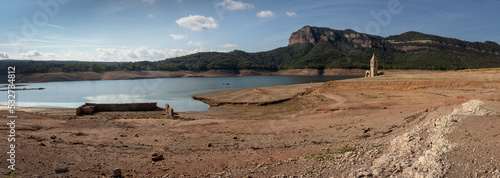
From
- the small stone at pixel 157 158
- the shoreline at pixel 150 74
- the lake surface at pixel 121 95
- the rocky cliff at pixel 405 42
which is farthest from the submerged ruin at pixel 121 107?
the rocky cliff at pixel 405 42

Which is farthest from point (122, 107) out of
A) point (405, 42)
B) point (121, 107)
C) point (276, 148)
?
point (405, 42)

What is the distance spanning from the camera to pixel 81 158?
8.45m

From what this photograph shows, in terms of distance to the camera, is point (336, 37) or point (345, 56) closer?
point (345, 56)

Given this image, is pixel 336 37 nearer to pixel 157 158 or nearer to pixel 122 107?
pixel 122 107

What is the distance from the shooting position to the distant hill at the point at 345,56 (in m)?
110

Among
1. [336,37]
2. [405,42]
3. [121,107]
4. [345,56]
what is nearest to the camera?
[121,107]

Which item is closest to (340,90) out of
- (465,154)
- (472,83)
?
(472,83)

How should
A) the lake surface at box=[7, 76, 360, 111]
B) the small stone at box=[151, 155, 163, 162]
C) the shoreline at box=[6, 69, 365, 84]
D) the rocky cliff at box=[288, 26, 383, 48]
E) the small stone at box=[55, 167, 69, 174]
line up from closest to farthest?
the small stone at box=[55, 167, 69, 174], the small stone at box=[151, 155, 163, 162], the lake surface at box=[7, 76, 360, 111], the shoreline at box=[6, 69, 365, 84], the rocky cliff at box=[288, 26, 383, 48]

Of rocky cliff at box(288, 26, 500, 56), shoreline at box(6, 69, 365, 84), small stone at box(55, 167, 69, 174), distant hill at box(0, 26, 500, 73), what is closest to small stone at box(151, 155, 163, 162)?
small stone at box(55, 167, 69, 174)

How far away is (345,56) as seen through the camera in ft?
464

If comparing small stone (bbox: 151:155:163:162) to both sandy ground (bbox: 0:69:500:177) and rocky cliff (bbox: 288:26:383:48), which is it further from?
rocky cliff (bbox: 288:26:383:48)

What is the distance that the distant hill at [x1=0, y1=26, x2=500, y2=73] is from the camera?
360ft

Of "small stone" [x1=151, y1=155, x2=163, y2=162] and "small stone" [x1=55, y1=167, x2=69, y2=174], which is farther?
"small stone" [x1=151, y1=155, x2=163, y2=162]

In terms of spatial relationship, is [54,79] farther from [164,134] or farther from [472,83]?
[472,83]
